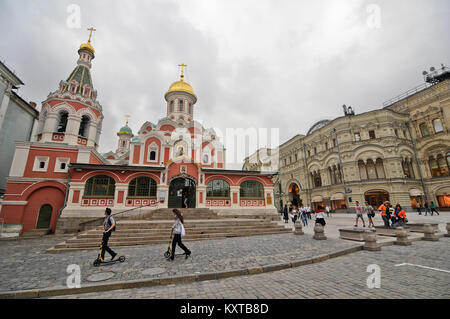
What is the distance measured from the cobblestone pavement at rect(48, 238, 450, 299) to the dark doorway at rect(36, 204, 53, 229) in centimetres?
1703

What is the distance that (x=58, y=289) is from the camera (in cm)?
437

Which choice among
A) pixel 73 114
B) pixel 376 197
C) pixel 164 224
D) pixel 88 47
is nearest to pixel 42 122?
pixel 73 114

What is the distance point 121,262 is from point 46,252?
15.7 ft

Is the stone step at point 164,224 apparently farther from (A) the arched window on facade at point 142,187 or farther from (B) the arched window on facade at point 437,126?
(B) the arched window on facade at point 437,126

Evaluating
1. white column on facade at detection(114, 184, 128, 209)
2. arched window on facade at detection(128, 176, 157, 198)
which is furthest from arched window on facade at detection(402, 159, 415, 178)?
white column on facade at detection(114, 184, 128, 209)

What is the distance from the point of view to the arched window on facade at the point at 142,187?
17312 millimetres

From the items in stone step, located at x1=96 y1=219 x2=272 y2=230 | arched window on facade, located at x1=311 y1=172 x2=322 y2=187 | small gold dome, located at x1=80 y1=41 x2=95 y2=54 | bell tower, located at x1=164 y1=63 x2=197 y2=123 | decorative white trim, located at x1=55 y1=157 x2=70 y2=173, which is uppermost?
small gold dome, located at x1=80 y1=41 x2=95 y2=54

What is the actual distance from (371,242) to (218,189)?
44.6 ft

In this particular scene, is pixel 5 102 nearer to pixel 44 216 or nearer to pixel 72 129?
pixel 72 129

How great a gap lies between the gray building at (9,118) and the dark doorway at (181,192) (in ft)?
52.8

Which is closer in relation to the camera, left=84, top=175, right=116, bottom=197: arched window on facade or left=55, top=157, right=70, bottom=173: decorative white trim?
left=84, top=175, right=116, bottom=197: arched window on facade

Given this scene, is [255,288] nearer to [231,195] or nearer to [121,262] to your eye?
[121,262]

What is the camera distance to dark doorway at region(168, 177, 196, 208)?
A: 61.1ft

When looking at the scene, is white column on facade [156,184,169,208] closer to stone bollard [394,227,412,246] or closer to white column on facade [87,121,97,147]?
white column on facade [87,121,97,147]
